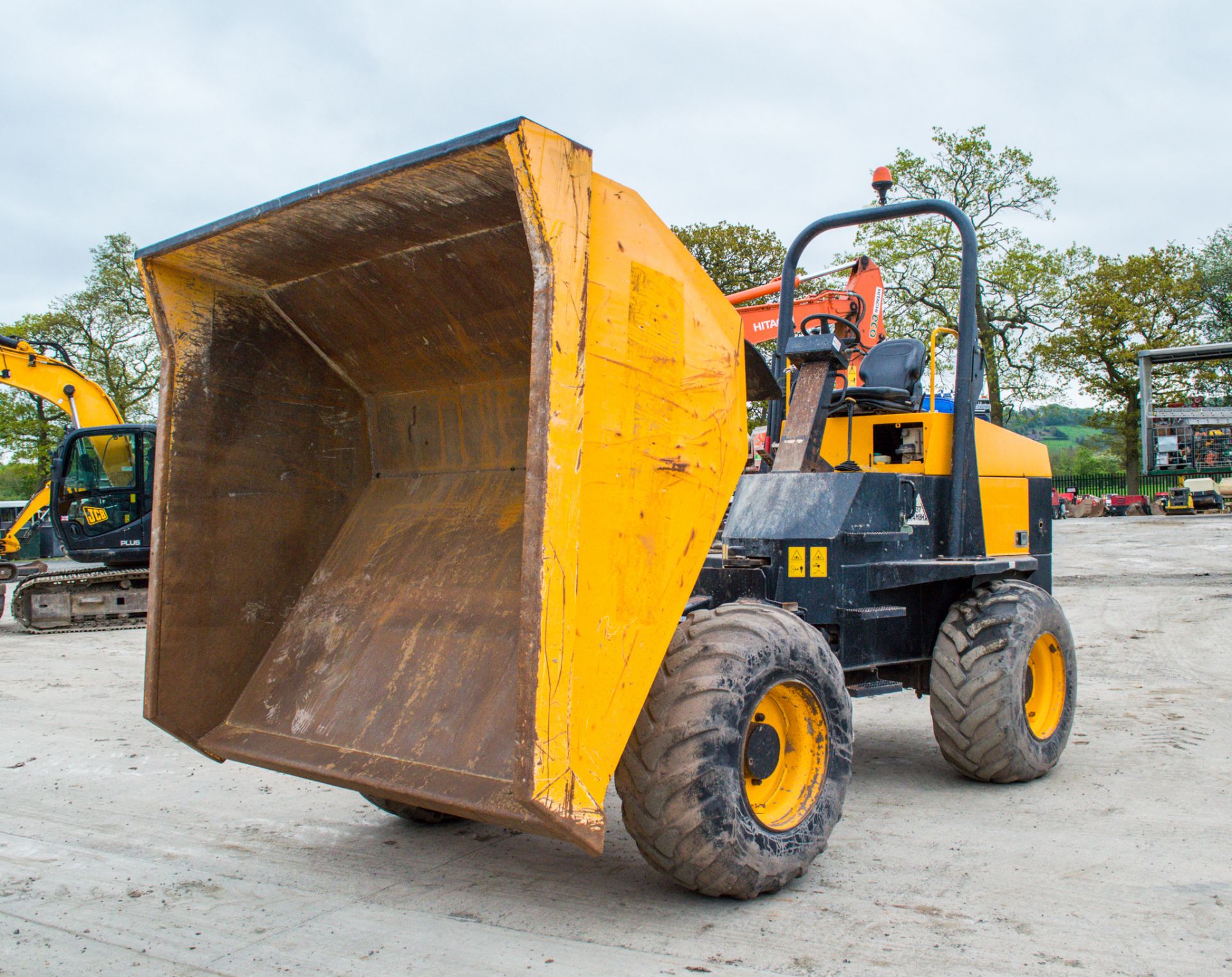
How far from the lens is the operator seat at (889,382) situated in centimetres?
531

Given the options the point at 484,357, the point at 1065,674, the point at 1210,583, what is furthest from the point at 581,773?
the point at 1210,583

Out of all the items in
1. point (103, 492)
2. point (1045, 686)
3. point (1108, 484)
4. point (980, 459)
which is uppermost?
point (1108, 484)

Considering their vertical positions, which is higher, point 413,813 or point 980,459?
point 980,459

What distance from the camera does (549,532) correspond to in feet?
8.66

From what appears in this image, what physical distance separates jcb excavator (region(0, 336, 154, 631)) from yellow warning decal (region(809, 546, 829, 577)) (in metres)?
10.2

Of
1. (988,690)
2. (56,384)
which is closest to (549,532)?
(988,690)

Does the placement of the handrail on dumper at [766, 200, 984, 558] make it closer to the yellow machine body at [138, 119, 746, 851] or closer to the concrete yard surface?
the concrete yard surface

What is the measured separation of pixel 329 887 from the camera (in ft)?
11.8

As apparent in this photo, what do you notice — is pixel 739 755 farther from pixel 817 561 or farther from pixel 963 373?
pixel 963 373

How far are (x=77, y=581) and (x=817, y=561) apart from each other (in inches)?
432

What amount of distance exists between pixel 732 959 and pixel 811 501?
2.24 meters

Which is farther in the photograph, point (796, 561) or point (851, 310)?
point (851, 310)

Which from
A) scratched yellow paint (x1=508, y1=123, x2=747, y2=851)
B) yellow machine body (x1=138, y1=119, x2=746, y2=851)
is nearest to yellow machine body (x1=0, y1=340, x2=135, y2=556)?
yellow machine body (x1=138, y1=119, x2=746, y2=851)

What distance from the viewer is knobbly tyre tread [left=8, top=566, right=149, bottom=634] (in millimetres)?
12320
